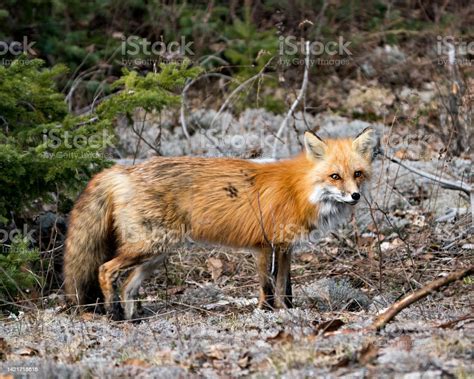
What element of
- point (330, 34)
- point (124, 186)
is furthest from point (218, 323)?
point (330, 34)

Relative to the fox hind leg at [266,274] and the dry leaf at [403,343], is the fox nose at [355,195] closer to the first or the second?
the fox hind leg at [266,274]

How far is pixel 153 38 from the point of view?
13.4m

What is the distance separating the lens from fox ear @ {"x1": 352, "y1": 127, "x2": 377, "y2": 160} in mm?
6363

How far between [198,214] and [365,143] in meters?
1.54

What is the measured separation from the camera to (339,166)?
6203mm

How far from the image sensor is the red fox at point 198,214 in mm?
6293
